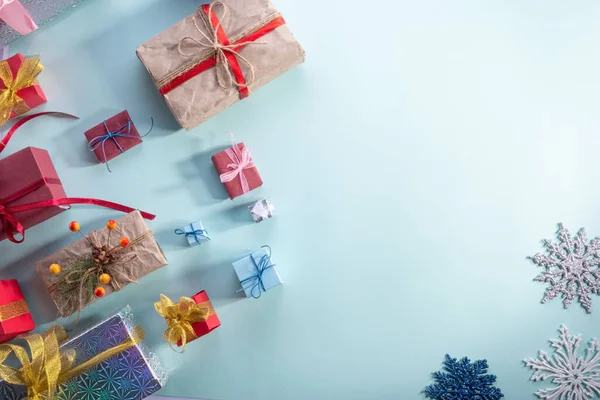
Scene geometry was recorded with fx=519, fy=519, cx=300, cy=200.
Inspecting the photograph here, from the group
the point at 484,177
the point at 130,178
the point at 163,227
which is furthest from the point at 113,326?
the point at 484,177

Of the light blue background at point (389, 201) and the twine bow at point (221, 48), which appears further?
the light blue background at point (389, 201)

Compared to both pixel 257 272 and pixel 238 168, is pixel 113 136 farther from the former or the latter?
pixel 257 272

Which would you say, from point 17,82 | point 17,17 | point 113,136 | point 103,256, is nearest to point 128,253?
point 103,256

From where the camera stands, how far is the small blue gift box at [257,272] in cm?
225

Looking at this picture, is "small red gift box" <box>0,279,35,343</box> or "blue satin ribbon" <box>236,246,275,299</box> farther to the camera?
"blue satin ribbon" <box>236,246,275,299</box>

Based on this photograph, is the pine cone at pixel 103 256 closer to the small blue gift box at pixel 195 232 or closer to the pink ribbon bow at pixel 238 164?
the small blue gift box at pixel 195 232

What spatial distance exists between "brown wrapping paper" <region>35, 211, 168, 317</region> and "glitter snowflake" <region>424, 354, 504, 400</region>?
4.40ft

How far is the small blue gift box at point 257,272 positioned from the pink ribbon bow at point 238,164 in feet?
0.98

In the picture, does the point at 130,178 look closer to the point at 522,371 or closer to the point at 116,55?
the point at 116,55

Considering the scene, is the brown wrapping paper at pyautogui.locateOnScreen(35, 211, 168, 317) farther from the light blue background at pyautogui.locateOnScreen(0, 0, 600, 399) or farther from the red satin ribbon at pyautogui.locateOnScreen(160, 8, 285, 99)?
the red satin ribbon at pyautogui.locateOnScreen(160, 8, 285, 99)

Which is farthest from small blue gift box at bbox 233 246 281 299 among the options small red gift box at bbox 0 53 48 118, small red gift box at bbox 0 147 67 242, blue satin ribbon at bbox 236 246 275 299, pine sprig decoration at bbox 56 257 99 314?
small red gift box at bbox 0 53 48 118

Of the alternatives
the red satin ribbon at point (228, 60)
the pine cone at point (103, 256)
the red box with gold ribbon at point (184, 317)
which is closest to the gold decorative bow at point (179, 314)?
the red box with gold ribbon at point (184, 317)

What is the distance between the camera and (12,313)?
221 cm

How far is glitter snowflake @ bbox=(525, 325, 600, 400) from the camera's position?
2.32 m
